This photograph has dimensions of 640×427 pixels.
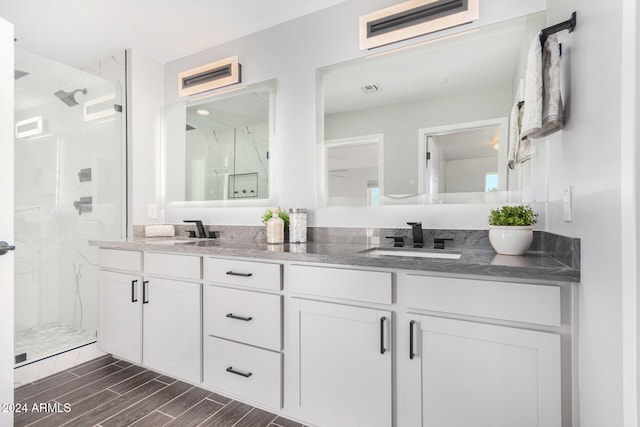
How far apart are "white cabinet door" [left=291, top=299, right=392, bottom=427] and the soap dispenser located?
60cm

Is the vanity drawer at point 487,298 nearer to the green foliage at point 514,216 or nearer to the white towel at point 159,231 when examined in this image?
the green foliage at point 514,216

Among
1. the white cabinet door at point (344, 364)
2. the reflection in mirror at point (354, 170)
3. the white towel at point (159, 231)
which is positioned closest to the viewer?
the white cabinet door at point (344, 364)

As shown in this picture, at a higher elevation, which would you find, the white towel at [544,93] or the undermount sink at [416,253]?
the white towel at [544,93]

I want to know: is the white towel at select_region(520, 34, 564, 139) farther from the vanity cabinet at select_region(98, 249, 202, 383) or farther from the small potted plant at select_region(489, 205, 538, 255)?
the vanity cabinet at select_region(98, 249, 202, 383)

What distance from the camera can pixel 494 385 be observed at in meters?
1.19

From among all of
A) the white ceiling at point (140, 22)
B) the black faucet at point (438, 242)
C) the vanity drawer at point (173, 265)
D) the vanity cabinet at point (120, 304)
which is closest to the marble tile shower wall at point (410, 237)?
the black faucet at point (438, 242)

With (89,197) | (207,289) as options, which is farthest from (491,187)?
(89,197)

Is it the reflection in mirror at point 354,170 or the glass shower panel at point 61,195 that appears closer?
the reflection in mirror at point 354,170

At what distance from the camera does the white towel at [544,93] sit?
1192mm

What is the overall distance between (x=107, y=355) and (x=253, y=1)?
2795 millimetres

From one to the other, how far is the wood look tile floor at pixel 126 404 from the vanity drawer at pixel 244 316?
1.29ft

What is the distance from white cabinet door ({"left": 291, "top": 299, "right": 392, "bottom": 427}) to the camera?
4.56ft

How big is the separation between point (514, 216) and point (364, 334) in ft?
2.92

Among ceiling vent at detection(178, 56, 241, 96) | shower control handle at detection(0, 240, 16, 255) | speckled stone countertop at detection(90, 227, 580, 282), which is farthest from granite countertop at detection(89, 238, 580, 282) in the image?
ceiling vent at detection(178, 56, 241, 96)
